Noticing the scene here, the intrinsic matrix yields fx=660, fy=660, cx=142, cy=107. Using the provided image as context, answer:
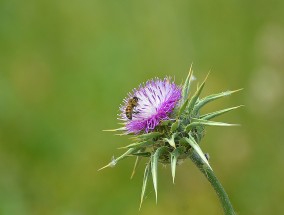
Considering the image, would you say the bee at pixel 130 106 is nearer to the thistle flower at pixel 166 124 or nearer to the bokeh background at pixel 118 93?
the thistle flower at pixel 166 124

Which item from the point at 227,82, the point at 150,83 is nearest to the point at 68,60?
the point at 227,82

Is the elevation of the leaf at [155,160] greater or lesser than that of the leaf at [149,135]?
lesser

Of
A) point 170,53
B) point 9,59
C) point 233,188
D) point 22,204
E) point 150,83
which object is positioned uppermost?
point 9,59

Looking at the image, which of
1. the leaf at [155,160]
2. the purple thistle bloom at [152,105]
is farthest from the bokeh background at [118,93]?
the leaf at [155,160]

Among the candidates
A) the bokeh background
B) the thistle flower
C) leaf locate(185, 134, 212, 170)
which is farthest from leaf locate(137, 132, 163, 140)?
the bokeh background

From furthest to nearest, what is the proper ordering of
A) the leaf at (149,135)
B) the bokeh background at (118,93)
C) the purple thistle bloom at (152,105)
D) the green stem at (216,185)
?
1. the bokeh background at (118,93)
2. the purple thistle bloom at (152,105)
3. the leaf at (149,135)
4. the green stem at (216,185)

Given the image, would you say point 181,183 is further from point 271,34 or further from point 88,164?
point 271,34

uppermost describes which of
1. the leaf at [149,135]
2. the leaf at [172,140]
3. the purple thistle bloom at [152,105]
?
the purple thistle bloom at [152,105]

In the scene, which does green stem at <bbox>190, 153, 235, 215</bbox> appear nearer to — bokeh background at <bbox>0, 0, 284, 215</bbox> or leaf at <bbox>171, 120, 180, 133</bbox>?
leaf at <bbox>171, 120, 180, 133</bbox>

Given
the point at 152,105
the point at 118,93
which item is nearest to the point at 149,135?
the point at 152,105
